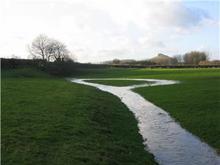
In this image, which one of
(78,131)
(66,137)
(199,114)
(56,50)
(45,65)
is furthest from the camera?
(56,50)

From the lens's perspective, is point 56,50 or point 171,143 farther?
point 56,50

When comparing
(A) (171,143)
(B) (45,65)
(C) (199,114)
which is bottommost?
(A) (171,143)

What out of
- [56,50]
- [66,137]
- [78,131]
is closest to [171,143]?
[78,131]

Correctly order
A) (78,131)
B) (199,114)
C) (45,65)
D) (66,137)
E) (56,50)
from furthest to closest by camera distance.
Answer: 1. (56,50)
2. (45,65)
3. (199,114)
4. (78,131)
5. (66,137)

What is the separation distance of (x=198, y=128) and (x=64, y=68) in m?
87.1

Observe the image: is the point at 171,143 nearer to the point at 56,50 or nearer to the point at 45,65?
the point at 45,65

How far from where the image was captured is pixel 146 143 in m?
17.8

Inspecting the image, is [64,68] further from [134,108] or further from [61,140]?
[61,140]

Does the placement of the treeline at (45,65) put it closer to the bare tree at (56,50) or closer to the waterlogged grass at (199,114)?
the bare tree at (56,50)

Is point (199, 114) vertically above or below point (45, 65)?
below

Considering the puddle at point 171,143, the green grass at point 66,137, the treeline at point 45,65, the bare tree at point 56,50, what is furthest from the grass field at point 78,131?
the bare tree at point 56,50

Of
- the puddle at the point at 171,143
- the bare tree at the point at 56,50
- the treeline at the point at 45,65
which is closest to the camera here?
the puddle at the point at 171,143

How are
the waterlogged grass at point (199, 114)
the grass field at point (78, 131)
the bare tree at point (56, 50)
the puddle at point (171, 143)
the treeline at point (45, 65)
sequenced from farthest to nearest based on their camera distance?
the bare tree at point (56, 50)
the treeline at point (45, 65)
the waterlogged grass at point (199, 114)
the puddle at point (171, 143)
the grass field at point (78, 131)

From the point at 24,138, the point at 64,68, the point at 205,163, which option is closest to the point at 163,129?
the point at 205,163
